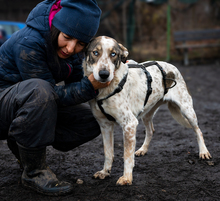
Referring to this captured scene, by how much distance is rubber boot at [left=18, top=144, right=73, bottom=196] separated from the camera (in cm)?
221

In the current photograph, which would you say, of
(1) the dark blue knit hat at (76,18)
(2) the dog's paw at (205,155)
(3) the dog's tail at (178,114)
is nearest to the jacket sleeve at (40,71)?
(1) the dark blue knit hat at (76,18)

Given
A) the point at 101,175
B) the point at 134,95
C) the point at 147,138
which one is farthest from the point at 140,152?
the point at 134,95

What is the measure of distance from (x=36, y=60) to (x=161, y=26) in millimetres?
9648

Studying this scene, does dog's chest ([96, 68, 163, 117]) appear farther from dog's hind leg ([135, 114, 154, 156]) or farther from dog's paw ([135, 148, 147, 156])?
dog's paw ([135, 148, 147, 156])

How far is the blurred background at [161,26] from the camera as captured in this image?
1058 cm

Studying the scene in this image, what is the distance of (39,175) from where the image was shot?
2.29 m

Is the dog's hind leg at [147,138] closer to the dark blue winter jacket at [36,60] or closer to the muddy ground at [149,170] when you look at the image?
the muddy ground at [149,170]

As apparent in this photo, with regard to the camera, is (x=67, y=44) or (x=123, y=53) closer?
(x=67, y=44)

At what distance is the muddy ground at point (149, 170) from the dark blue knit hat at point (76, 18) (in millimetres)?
1388

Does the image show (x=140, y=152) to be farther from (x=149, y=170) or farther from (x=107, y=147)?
(x=107, y=147)

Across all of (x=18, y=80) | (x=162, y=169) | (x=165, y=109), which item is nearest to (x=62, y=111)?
(x=18, y=80)

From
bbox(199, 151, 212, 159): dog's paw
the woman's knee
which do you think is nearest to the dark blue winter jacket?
the woman's knee

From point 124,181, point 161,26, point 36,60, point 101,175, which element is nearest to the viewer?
point 36,60

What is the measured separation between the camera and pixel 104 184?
8.29 feet
